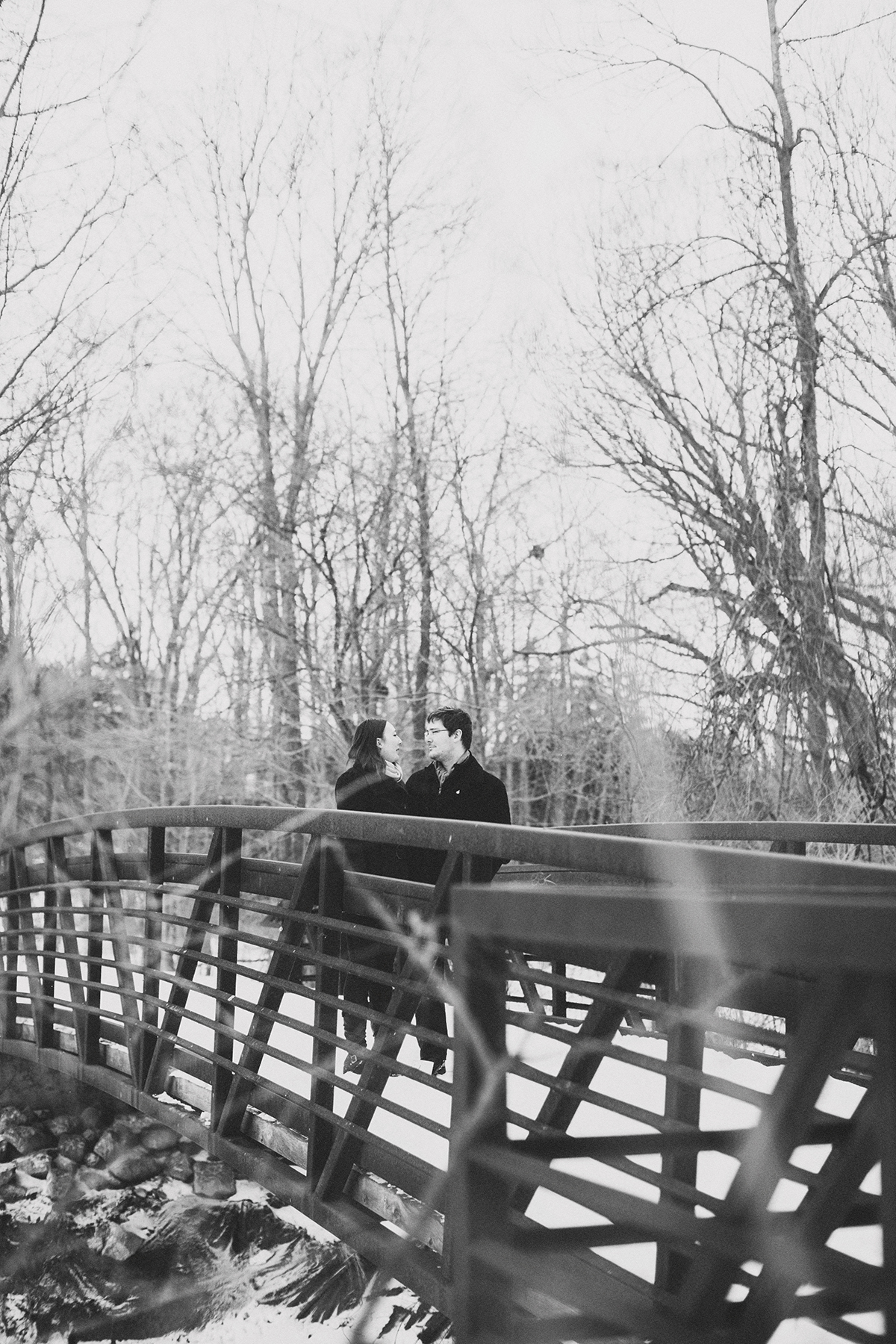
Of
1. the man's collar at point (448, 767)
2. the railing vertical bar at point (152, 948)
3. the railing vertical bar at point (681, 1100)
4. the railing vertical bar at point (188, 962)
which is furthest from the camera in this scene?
the railing vertical bar at point (152, 948)

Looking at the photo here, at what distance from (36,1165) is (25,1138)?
0.33m

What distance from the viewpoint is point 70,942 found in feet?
24.2

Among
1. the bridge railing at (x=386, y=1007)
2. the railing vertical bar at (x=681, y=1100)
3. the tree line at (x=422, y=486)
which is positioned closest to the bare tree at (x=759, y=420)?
the tree line at (x=422, y=486)

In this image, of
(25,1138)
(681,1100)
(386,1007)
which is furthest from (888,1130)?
(25,1138)

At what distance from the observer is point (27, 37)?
23.1 ft

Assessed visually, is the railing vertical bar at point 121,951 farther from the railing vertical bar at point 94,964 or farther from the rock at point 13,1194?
the rock at point 13,1194

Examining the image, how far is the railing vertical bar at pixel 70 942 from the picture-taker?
22.4 feet

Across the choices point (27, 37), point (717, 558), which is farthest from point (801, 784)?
point (27, 37)

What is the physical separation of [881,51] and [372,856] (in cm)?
842

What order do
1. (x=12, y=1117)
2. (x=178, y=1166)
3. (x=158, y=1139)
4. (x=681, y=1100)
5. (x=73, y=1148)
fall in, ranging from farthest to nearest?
(x=12, y=1117), (x=73, y=1148), (x=158, y=1139), (x=178, y=1166), (x=681, y=1100)

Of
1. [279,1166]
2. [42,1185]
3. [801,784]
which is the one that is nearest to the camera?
[279,1166]

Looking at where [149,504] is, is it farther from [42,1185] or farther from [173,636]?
[42,1185]

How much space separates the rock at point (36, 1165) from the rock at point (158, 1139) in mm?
603

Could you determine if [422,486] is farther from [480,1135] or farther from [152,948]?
[480,1135]
